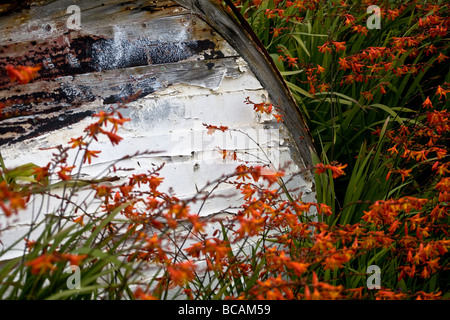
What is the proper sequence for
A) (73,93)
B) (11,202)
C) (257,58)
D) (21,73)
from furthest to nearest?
(257,58)
(73,93)
(21,73)
(11,202)

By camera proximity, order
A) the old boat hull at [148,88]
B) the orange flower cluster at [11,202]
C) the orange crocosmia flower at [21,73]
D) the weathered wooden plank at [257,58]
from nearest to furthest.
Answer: the orange flower cluster at [11,202] → the orange crocosmia flower at [21,73] → the old boat hull at [148,88] → the weathered wooden plank at [257,58]

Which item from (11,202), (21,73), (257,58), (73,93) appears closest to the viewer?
(11,202)

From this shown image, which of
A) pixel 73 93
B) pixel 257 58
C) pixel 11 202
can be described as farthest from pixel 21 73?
pixel 257 58

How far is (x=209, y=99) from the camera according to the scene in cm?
189

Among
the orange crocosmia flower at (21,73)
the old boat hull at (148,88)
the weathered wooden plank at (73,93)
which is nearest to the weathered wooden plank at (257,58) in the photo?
the old boat hull at (148,88)

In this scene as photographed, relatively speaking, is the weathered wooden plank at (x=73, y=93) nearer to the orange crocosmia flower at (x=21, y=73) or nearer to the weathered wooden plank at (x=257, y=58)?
the weathered wooden plank at (x=257, y=58)

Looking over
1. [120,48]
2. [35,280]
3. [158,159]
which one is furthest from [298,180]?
[35,280]

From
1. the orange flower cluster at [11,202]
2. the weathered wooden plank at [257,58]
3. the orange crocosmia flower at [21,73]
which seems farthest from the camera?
the weathered wooden plank at [257,58]

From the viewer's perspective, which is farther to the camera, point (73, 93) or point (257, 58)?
point (257, 58)

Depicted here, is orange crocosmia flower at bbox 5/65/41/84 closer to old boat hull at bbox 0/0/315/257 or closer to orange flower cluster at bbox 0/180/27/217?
orange flower cluster at bbox 0/180/27/217

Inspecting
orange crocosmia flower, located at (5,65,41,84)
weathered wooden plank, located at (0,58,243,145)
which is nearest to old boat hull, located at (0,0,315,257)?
weathered wooden plank, located at (0,58,243,145)

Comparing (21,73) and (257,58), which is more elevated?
(21,73)

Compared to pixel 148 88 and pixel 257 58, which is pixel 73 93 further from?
pixel 257 58
